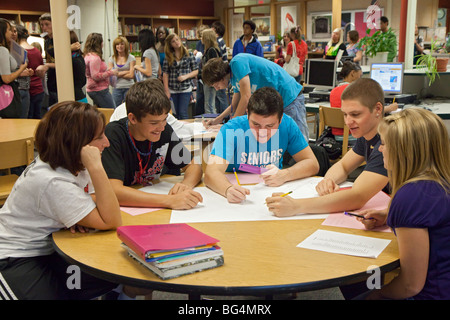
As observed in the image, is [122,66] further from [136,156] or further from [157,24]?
[157,24]

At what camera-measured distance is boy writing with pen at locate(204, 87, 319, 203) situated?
2273mm

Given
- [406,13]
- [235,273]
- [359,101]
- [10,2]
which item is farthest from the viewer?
[10,2]

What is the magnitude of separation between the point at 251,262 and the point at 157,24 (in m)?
11.9

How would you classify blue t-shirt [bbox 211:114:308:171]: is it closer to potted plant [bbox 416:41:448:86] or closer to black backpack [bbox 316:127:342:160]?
black backpack [bbox 316:127:342:160]

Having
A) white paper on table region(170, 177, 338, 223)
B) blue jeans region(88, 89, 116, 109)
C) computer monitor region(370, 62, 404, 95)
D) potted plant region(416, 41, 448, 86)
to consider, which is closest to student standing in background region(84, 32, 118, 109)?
blue jeans region(88, 89, 116, 109)

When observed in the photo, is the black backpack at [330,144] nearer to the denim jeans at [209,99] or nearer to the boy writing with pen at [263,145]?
the boy writing with pen at [263,145]

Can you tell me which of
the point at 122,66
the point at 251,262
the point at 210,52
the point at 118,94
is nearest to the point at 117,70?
the point at 122,66

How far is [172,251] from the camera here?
52.1 inches

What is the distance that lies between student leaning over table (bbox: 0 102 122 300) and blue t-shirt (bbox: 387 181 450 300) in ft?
3.30

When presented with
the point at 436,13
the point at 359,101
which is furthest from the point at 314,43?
the point at 359,101

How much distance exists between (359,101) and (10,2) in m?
9.66
